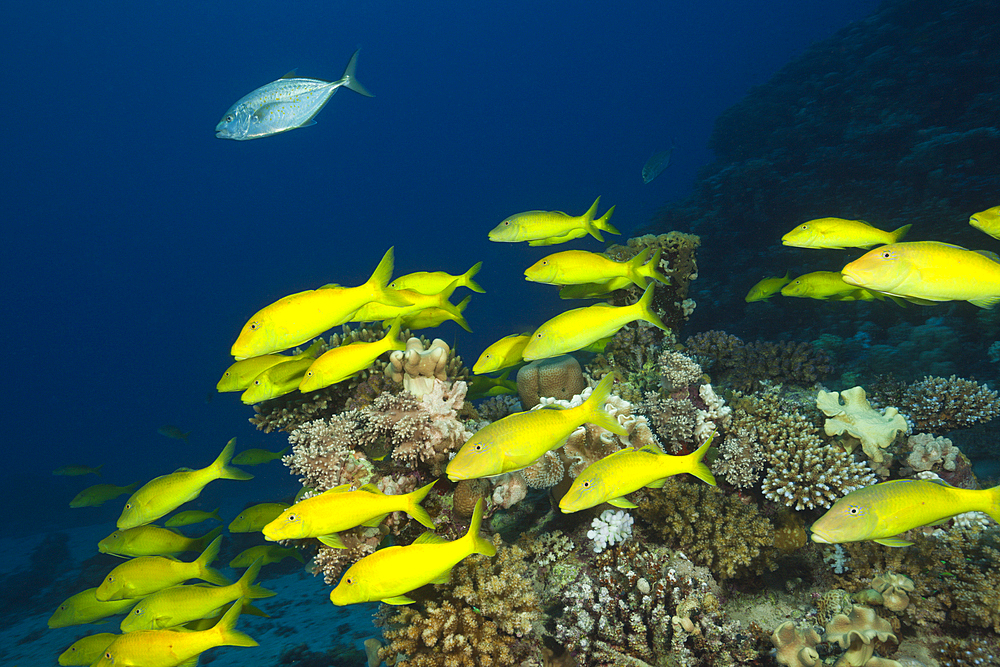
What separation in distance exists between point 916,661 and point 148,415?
101m

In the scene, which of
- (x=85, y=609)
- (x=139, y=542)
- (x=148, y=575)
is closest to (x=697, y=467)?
(x=148, y=575)

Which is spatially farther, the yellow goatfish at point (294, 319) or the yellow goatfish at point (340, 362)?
the yellow goatfish at point (340, 362)

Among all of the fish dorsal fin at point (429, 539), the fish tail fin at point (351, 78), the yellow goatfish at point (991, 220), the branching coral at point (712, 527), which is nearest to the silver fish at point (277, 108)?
the fish tail fin at point (351, 78)

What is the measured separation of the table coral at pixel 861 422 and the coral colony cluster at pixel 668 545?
2 centimetres

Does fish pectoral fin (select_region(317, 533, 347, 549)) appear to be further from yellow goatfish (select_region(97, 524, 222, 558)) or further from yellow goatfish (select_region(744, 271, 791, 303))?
yellow goatfish (select_region(744, 271, 791, 303))

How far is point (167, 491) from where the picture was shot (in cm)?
367

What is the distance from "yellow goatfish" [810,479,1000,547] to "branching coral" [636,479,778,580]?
1.32 m

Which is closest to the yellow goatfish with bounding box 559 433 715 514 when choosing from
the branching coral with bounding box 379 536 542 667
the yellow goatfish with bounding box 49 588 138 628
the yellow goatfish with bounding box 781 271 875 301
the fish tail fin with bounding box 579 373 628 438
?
the fish tail fin with bounding box 579 373 628 438

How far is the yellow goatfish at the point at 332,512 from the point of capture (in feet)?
8.39

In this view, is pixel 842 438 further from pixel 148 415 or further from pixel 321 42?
pixel 321 42

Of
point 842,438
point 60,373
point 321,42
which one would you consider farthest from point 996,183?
point 321,42

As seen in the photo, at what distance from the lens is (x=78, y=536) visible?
21297 mm

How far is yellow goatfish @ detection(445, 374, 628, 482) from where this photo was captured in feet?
7.82

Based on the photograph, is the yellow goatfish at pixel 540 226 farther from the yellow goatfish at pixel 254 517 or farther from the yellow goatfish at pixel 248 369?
the yellow goatfish at pixel 254 517
